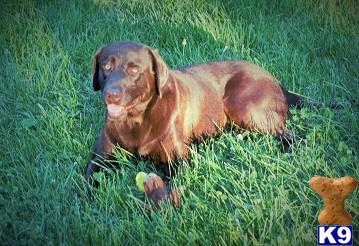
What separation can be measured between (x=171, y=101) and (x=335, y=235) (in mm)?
1507

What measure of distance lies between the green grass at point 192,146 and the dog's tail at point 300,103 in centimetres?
12

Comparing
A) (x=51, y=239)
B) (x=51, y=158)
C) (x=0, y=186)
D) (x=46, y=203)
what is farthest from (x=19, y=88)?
(x=51, y=239)

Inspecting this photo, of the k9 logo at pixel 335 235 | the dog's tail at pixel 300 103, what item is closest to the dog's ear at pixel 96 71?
the dog's tail at pixel 300 103

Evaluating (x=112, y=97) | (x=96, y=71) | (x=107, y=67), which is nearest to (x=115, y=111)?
(x=112, y=97)

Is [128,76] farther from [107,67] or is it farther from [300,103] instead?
[300,103]

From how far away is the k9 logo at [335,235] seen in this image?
231cm

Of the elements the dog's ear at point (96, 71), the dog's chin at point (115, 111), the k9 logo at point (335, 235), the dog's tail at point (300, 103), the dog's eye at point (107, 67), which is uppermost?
the dog's eye at point (107, 67)

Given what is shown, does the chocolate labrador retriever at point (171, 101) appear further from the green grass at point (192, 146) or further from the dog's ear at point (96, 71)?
the green grass at point (192, 146)

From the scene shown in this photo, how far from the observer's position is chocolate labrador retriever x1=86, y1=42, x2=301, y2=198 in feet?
10.7

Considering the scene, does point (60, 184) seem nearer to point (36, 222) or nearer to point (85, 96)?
point (36, 222)

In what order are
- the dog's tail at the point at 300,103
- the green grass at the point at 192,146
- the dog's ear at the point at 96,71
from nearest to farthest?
the green grass at the point at 192,146, the dog's ear at the point at 96,71, the dog's tail at the point at 300,103

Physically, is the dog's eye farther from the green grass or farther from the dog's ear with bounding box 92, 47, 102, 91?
the green grass

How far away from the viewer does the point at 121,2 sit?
591 cm

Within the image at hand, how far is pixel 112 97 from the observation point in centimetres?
313
